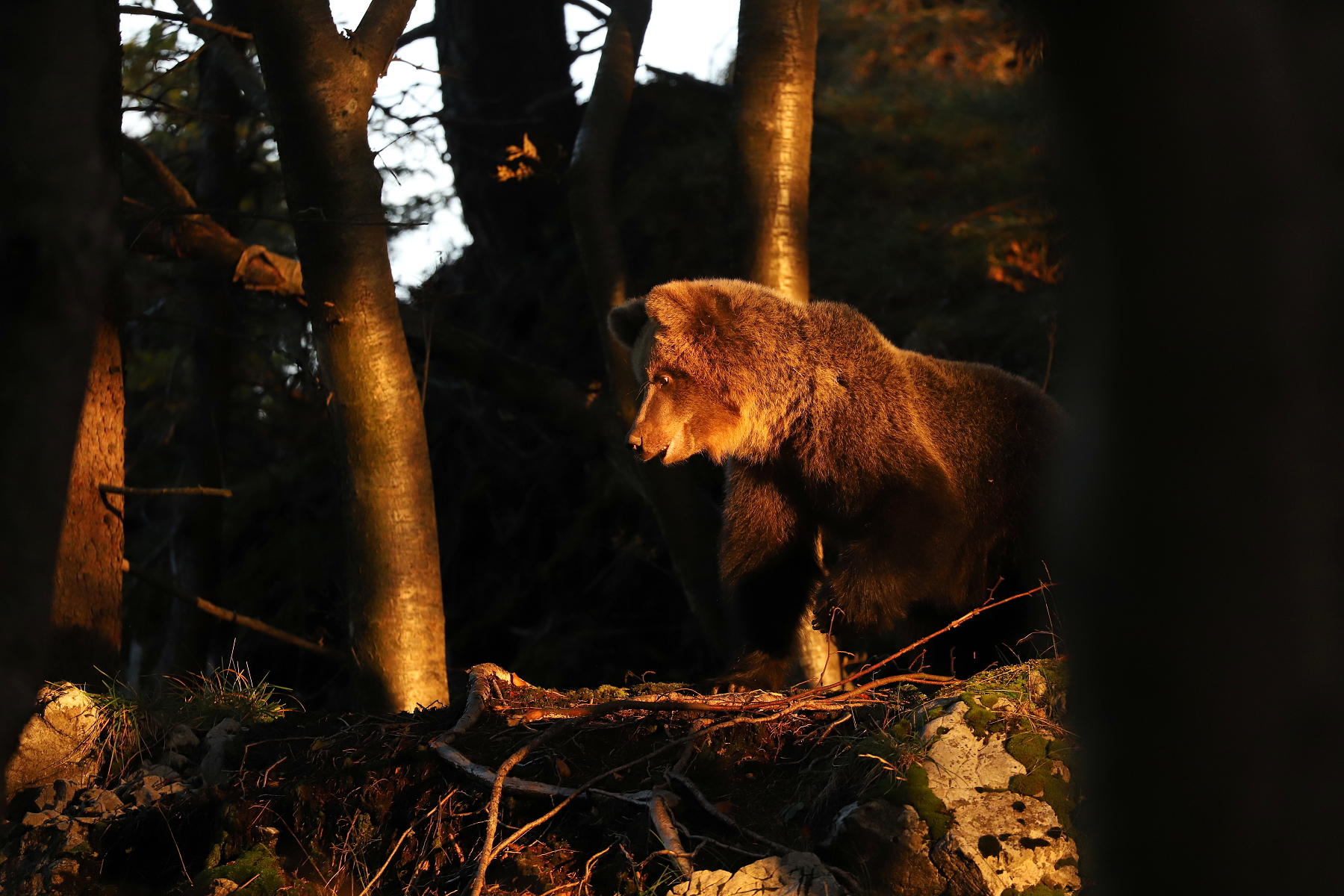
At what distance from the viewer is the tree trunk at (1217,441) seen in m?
0.90

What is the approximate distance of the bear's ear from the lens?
4.93 metres

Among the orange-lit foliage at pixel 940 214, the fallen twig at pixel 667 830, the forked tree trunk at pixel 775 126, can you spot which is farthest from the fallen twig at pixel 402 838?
the orange-lit foliage at pixel 940 214

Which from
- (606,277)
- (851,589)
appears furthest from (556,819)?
(606,277)

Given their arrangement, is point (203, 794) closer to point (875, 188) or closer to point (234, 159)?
point (234, 159)

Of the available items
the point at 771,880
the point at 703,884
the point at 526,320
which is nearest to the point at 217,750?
the point at 703,884

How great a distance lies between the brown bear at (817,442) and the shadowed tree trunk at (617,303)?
2351 mm

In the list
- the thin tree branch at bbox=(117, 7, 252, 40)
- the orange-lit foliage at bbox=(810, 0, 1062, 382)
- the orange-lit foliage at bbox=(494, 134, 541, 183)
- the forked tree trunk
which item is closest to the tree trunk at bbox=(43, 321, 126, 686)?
the thin tree branch at bbox=(117, 7, 252, 40)

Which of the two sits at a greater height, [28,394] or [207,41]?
[207,41]

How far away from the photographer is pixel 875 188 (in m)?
9.94

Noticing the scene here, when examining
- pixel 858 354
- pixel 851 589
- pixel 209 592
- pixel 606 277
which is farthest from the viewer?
pixel 209 592

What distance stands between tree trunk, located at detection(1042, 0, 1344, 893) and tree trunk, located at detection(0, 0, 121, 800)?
123 cm

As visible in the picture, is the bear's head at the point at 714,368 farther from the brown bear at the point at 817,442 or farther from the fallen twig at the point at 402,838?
the fallen twig at the point at 402,838

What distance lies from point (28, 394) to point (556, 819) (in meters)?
2.20

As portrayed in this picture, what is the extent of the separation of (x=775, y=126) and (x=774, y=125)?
1cm
